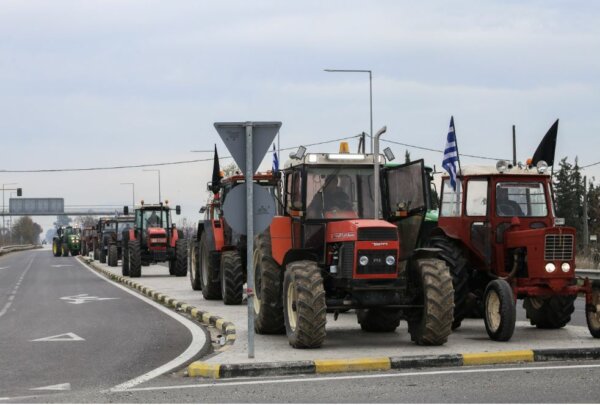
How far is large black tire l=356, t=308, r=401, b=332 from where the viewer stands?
1425cm

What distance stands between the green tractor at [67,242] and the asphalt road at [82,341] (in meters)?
54.2

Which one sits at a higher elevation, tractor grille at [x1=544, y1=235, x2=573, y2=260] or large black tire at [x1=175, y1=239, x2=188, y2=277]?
tractor grille at [x1=544, y1=235, x2=573, y2=260]

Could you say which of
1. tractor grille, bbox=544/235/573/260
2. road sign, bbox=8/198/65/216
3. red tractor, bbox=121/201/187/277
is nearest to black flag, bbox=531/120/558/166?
tractor grille, bbox=544/235/573/260

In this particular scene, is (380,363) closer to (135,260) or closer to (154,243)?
(135,260)

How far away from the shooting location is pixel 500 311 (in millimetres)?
12562

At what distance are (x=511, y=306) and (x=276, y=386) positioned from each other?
419 centimetres

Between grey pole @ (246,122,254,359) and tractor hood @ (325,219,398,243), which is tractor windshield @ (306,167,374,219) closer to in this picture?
tractor hood @ (325,219,398,243)

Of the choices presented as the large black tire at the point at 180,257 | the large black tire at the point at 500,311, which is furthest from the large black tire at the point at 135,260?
the large black tire at the point at 500,311

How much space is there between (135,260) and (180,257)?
1932 mm

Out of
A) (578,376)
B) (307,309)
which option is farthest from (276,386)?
(578,376)

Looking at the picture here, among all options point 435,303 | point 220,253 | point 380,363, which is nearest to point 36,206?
point 220,253

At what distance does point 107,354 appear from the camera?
12.6 metres

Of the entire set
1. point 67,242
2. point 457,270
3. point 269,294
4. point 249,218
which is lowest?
point 269,294

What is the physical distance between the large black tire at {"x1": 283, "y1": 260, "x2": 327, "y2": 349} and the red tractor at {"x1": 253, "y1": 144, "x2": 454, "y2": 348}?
1 cm
